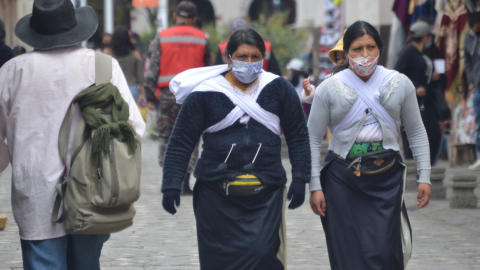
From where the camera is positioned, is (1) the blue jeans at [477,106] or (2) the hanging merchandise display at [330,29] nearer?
(1) the blue jeans at [477,106]

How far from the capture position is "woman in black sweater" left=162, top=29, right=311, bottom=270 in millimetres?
4133

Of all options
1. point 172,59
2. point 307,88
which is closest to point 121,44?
point 172,59

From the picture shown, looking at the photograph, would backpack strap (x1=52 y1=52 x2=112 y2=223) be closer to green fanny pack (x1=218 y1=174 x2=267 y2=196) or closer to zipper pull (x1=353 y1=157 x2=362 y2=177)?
green fanny pack (x1=218 y1=174 x2=267 y2=196)

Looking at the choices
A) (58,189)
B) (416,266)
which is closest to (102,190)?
(58,189)

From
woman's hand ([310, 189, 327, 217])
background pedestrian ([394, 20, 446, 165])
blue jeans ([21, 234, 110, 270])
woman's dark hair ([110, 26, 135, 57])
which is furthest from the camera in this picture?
woman's dark hair ([110, 26, 135, 57])

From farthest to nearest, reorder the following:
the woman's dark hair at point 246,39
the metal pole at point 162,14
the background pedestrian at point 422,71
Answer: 1. the metal pole at point 162,14
2. the background pedestrian at point 422,71
3. the woman's dark hair at point 246,39

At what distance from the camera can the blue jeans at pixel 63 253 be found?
3.84m

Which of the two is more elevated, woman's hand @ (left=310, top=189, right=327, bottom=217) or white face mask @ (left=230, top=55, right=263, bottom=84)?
white face mask @ (left=230, top=55, right=263, bottom=84)

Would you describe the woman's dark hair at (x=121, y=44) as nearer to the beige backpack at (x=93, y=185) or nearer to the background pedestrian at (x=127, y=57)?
the background pedestrian at (x=127, y=57)

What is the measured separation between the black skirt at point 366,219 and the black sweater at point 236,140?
0.38 metres

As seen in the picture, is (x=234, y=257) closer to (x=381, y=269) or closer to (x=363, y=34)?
(x=381, y=269)

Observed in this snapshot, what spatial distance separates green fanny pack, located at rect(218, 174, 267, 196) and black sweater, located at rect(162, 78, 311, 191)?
0.09ft

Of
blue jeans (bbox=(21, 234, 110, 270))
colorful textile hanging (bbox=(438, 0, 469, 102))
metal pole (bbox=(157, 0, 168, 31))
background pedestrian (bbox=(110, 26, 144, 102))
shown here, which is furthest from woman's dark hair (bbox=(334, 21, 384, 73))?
metal pole (bbox=(157, 0, 168, 31))

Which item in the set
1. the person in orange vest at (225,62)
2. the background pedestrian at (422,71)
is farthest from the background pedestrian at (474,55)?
the person in orange vest at (225,62)
